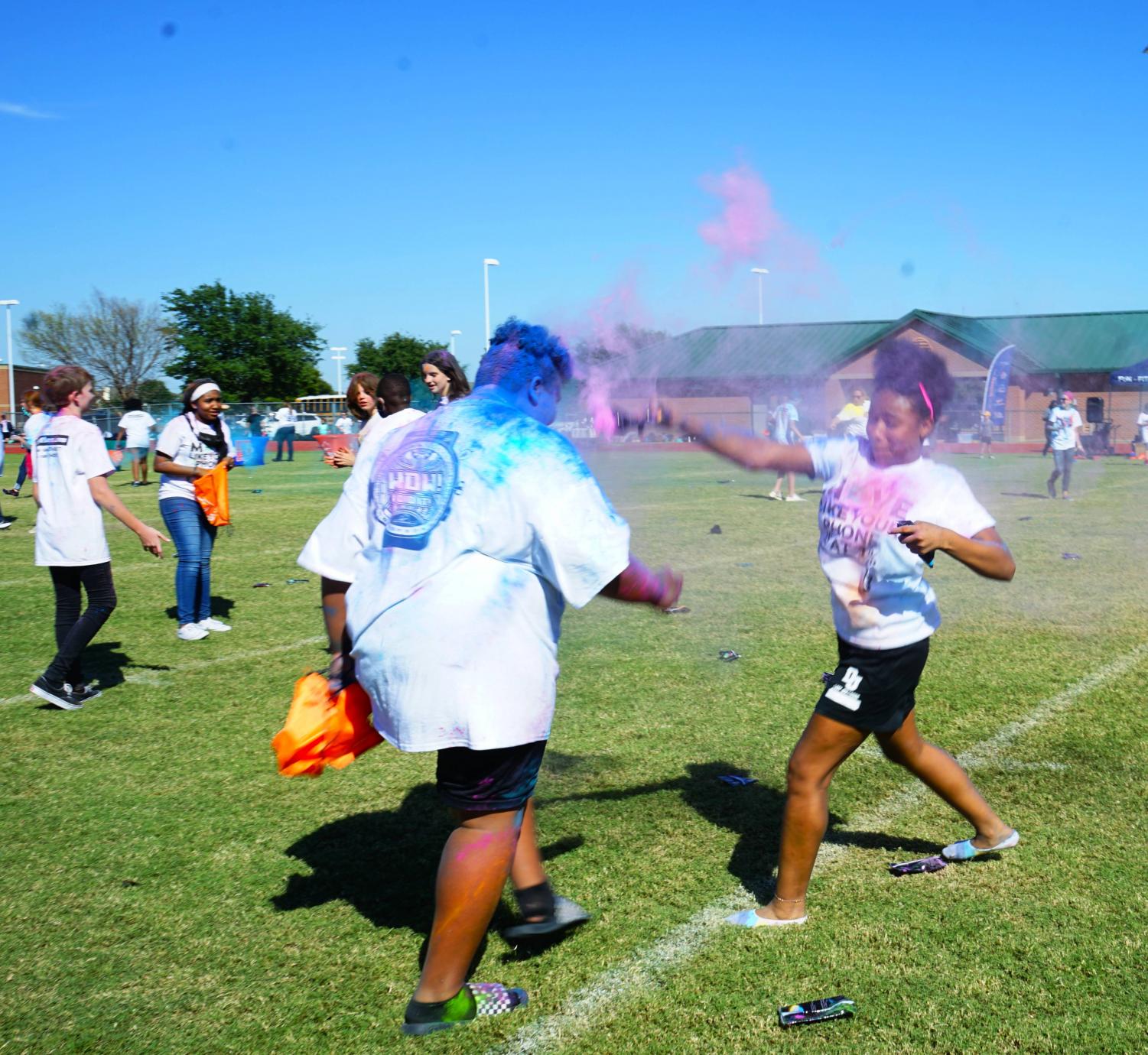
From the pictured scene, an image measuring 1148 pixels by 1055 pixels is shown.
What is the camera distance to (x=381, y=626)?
286 centimetres

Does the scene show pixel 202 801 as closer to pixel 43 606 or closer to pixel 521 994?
pixel 521 994

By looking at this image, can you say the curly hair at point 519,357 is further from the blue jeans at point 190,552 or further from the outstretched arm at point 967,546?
the blue jeans at point 190,552

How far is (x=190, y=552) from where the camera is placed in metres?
8.24

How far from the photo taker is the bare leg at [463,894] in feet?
9.71

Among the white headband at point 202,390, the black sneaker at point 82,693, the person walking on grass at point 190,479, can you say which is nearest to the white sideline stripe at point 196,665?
the black sneaker at point 82,693

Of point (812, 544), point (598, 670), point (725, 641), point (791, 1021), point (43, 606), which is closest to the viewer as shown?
point (791, 1021)

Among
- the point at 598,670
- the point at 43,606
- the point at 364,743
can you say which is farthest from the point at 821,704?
the point at 43,606

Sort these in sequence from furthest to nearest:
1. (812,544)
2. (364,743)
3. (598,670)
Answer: (812,544) → (598,670) → (364,743)

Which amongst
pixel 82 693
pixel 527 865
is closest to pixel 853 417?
pixel 82 693

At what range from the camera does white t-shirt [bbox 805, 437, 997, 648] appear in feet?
11.2

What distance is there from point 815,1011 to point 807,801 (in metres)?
0.69

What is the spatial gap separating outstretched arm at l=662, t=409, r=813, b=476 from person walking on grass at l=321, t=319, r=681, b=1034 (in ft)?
2.97

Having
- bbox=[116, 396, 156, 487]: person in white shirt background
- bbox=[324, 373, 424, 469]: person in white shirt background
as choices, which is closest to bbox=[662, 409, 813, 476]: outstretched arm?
bbox=[324, 373, 424, 469]: person in white shirt background

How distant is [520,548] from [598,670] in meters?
4.43
